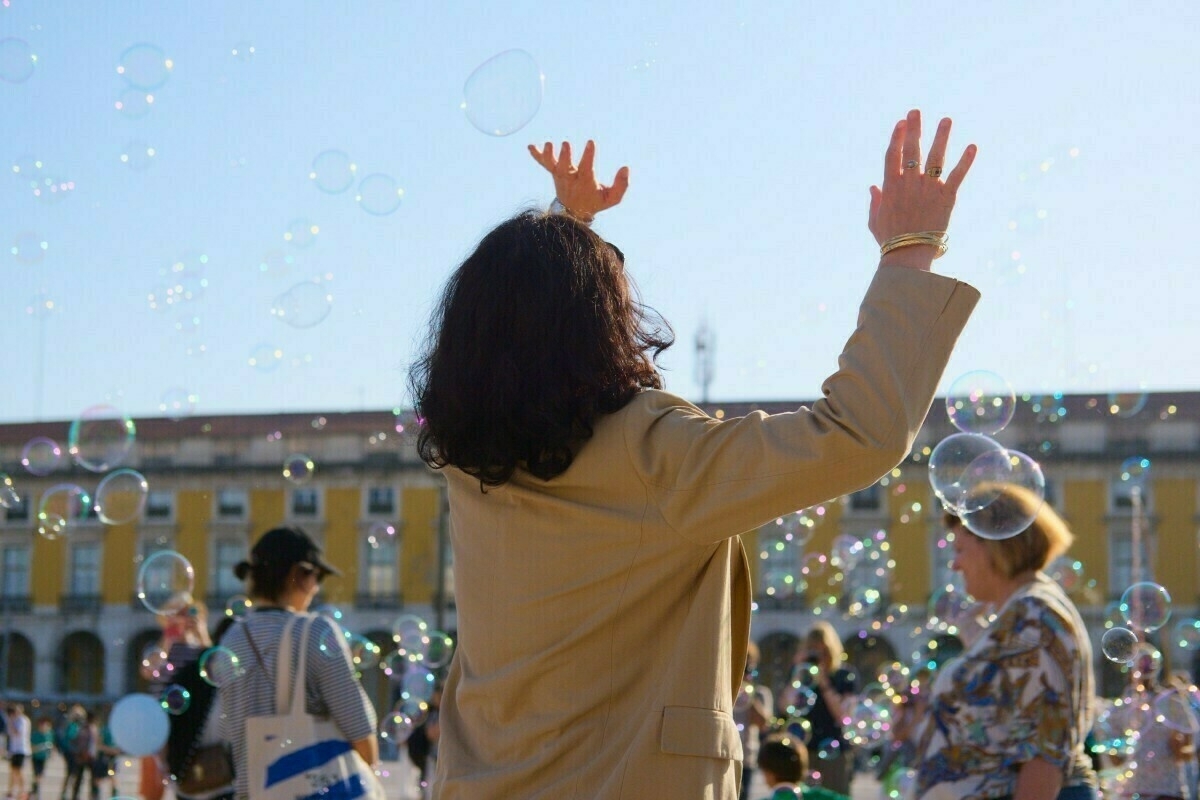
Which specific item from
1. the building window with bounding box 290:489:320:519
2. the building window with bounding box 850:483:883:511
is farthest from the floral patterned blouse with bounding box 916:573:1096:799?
the building window with bounding box 290:489:320:519

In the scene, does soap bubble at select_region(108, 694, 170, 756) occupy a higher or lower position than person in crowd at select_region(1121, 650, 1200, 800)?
higher

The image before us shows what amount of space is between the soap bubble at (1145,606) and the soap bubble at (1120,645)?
82 cm

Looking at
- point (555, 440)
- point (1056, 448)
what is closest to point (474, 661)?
point (555, 440)

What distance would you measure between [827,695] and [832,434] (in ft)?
18.5

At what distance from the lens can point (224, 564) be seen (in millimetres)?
35375

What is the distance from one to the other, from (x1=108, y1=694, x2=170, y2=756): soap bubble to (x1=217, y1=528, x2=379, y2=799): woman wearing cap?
0.27 metres

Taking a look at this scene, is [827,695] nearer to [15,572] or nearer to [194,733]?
[194,733]

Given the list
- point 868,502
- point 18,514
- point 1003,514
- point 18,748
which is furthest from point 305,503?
point 1003,514

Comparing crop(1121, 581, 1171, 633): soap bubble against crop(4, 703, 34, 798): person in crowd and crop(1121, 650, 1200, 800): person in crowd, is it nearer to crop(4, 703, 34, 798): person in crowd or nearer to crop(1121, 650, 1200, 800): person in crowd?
crop(1121, 650, 1200, 800): person in crowd

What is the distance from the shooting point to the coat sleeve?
1304 millimetres

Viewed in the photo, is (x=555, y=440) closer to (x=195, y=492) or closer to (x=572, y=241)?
(x=572, y=241)

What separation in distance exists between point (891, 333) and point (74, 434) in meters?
6.04

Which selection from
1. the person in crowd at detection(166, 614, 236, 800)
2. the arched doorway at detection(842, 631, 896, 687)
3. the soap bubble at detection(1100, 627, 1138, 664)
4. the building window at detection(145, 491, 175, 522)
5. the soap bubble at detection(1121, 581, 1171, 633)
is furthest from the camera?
the building window at detection(145, 491, 175, 522)

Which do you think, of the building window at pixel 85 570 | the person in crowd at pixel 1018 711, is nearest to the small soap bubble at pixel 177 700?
the person in crowd at pixel 1018 711
